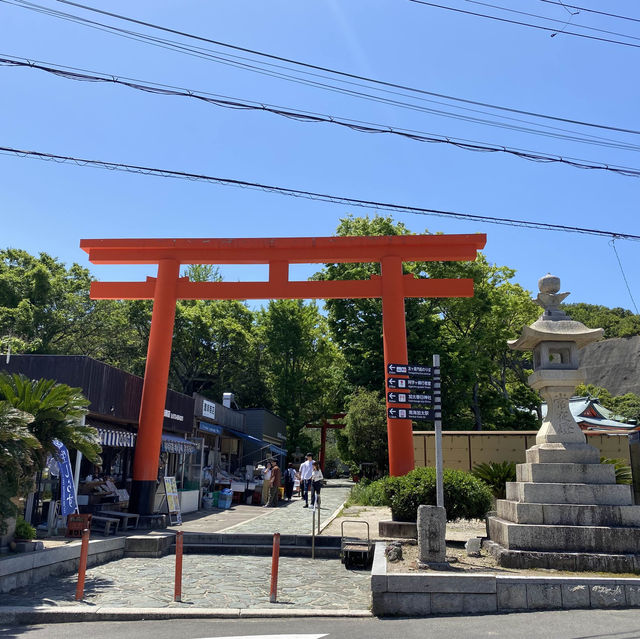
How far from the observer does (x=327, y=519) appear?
55.3 feet

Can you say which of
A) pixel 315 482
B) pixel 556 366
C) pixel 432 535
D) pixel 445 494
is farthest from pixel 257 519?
pixel 556 366

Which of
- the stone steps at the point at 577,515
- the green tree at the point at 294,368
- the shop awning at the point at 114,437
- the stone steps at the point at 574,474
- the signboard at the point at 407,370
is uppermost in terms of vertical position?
the green tree at the point at 294,368

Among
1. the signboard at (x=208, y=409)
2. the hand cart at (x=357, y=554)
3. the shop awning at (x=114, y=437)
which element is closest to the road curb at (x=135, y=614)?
the hand cart at (x=357, y=554)

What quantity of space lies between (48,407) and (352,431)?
57.8 ft

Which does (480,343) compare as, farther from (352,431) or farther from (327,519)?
(327,519)

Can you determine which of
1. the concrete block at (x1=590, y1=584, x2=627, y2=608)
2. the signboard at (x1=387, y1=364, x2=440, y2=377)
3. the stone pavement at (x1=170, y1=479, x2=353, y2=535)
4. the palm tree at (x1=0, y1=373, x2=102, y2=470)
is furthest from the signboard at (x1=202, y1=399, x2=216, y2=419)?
the concrete block at (x1=590, y1=584, x2=627, y2=608)

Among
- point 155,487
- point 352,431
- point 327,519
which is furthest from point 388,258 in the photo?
point 352,431

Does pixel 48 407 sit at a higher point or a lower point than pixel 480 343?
lower

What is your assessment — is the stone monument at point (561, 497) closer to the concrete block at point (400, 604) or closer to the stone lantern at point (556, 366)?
the stone lantern at point (556, 366)

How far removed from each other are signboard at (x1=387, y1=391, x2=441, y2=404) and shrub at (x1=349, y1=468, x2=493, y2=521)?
8.17ft

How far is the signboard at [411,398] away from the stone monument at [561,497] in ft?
7.03

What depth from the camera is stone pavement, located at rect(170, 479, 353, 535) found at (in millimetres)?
14709

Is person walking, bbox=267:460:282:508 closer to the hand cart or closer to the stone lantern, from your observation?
the hand cart

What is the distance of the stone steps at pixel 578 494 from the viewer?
951 cm
